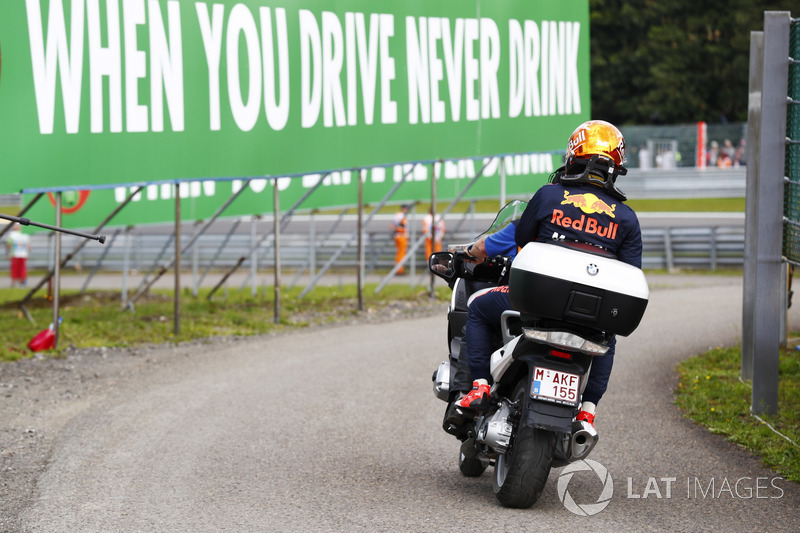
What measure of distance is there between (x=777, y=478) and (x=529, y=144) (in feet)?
55.4

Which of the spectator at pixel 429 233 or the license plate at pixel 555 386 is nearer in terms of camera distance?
the license plate at pixel 555 386

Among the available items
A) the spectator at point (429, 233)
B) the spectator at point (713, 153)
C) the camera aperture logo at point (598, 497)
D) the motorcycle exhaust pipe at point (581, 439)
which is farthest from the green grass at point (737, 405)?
the spectator at point (713, 153)

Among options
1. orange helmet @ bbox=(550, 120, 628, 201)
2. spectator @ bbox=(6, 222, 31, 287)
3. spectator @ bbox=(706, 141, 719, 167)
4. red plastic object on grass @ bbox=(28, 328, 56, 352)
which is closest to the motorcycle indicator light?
orange helmet @ bbox=(550, 120, 628, 201)

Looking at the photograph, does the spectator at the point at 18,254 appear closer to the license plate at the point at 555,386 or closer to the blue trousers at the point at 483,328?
the blue trousers at the point at 483,328

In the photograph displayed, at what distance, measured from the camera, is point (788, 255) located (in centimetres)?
937

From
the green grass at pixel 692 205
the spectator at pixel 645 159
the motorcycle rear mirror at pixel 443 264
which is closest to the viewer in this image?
the motorcycle rear mirror at pixel 443 264

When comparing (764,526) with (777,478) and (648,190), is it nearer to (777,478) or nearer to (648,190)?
(777,478)

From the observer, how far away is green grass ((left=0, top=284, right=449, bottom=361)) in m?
14.4

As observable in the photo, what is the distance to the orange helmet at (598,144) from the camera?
248 inches

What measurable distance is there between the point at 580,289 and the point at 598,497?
132 cm

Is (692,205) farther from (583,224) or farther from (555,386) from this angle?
(555,386)

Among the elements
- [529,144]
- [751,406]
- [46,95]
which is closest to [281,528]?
[751,406]

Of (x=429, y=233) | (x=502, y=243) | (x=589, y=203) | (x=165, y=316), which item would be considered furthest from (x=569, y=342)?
(x=429, y=233)

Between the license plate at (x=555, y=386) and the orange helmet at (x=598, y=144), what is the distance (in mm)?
1148
